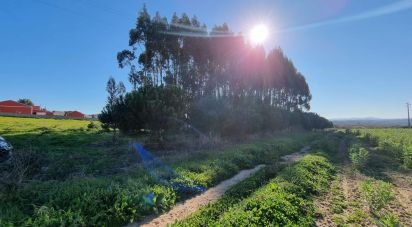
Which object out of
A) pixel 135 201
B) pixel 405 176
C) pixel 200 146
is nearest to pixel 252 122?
pixel 200 146

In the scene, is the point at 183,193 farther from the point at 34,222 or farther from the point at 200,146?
the point at 200,146

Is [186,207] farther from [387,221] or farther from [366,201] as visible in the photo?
[366,201]

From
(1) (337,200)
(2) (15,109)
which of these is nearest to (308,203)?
(1) (337,200)

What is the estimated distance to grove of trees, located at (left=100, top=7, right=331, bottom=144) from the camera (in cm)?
1920

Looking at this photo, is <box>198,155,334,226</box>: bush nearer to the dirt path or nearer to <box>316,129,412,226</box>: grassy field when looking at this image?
<box>316,129,412,226</box>: grassy field

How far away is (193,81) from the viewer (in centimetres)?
3133

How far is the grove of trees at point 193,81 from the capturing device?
63.0 ft

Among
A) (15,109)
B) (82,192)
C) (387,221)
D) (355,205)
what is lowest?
(355,205)

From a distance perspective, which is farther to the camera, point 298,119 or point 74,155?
A: point 298,119

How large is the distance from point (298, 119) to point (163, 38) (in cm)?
3922

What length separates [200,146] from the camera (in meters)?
20.8

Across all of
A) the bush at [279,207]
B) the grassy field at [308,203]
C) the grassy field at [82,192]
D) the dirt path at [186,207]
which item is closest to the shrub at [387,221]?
the grassy field at [308,203]

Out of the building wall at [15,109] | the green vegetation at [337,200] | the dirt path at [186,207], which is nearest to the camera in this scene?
the dirt path at [186,207]

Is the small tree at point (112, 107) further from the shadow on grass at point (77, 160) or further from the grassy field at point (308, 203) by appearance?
the grassy field at point (308, 203)
